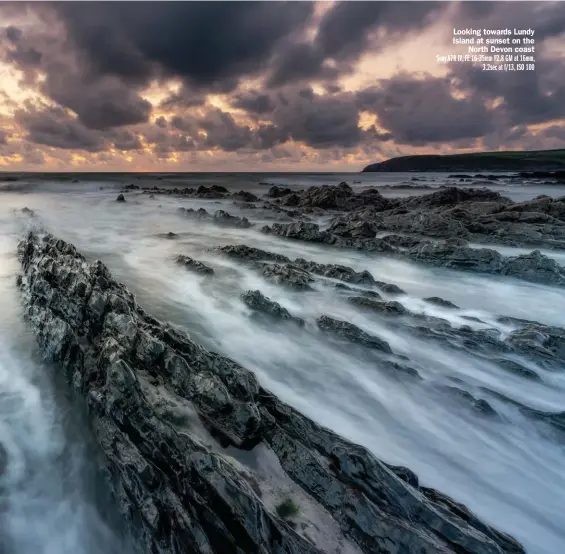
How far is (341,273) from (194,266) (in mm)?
4916

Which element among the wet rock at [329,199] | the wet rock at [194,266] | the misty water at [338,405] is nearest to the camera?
the misty water at [338,405]

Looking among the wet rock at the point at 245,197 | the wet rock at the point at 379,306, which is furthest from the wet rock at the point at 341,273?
the wet rock at the point at 245,197

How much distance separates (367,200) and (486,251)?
18.5m

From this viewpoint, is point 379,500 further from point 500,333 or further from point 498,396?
point 500,333

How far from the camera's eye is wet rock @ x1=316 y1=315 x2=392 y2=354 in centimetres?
731

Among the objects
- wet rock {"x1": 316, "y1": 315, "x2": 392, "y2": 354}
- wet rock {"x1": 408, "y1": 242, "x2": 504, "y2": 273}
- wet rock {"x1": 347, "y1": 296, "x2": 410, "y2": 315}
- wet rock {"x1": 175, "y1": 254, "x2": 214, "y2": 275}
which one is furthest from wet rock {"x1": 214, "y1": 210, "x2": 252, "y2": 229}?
wet rock {"x1": 316, "y1": 315, "x2": 392, "y2": 354}

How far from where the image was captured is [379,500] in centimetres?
350

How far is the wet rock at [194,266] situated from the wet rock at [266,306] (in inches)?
107

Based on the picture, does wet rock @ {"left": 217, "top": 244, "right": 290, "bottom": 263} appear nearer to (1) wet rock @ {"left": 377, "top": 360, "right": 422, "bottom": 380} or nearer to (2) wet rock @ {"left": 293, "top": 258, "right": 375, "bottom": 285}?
(2) wet rock @ {"left": 293, "top": 258, "right": 375, "bottom": 285}

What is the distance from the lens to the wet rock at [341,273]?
11008 mm

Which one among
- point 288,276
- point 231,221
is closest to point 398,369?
point 288,276

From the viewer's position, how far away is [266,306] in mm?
8914

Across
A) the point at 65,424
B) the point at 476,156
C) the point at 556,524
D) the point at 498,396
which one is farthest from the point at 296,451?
the point at 476,156

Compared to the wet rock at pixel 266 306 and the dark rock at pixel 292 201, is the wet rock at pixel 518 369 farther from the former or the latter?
the dark rock at pixel 292 201
